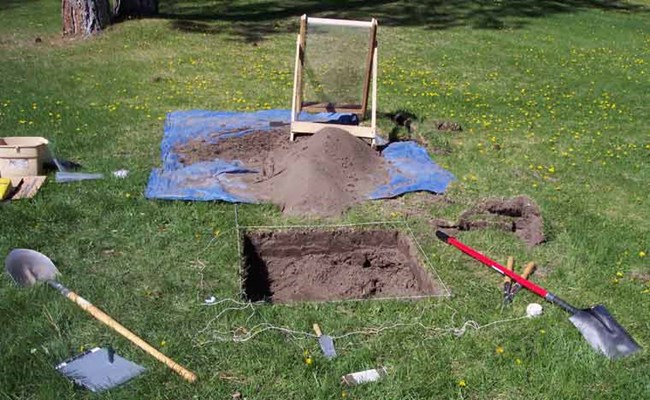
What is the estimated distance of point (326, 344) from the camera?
4117mm

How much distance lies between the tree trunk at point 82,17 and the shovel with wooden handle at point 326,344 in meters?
10.4

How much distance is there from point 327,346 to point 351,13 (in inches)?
557

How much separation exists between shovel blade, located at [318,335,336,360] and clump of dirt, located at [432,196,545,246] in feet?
6.84

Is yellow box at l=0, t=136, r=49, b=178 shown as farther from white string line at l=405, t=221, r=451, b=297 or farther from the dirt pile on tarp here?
white string line at l=405, t=221, r=451, b=297

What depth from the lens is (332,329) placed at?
429 cm

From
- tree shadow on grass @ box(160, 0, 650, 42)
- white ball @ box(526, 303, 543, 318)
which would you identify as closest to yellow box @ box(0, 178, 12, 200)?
white ball @ box(526, 303, 543, 318)

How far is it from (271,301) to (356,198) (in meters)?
1.70

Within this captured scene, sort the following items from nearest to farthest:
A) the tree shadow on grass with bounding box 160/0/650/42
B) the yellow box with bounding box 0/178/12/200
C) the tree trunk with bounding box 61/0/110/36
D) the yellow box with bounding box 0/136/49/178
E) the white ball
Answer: the white ball < the yellow box with bounding box 0/178/12/200 < the yellow box with bounding box 0/136/49/178 < the tree trunk with bounding box 61/0/110/36 < the tree shadow on grass with bounding box 160/0/650/42

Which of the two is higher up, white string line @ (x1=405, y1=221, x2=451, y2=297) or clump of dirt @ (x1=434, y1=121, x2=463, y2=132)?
clump of dirt @ (x1=434, y1=121, x2=463, y2=132)

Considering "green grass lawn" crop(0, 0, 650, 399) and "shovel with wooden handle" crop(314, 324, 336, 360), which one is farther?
"shovel with wooden handle" crop(314, 324, 336, 360)

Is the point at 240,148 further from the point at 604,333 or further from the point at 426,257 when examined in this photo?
the point at 604,333

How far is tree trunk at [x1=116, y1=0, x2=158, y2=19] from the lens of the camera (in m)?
13.6

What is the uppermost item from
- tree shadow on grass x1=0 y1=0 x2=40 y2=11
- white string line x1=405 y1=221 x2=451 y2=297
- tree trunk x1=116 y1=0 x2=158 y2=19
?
tree trunk x1=116 y1=0 x2=158 y2=19

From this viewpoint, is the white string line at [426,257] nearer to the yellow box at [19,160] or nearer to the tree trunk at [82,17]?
the yellow box at [19,160]
